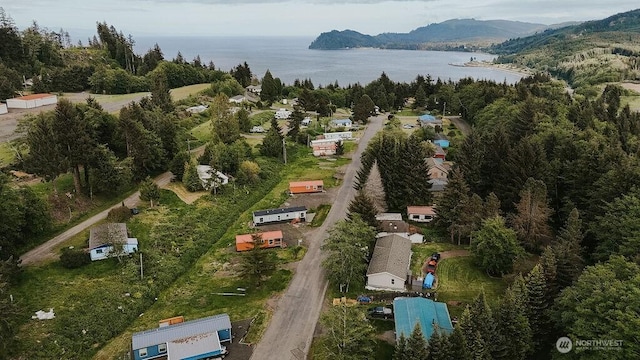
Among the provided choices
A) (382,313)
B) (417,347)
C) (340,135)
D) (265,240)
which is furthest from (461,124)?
(417,347)

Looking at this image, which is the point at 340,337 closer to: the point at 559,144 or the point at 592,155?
the point at 592,155

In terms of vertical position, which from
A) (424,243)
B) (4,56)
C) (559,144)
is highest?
(4,56)

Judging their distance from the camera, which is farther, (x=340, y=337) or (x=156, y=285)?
(x=156, y=285)

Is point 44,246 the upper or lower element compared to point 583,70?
lower

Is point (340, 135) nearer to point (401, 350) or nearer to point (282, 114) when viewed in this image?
point (282, 114)

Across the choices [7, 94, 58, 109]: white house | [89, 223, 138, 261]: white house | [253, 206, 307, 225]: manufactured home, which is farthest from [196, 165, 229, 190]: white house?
[7, 94, 58, 109]: white house

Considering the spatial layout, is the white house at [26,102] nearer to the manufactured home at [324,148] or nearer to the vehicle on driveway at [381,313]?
the manufactured home at [324,148]

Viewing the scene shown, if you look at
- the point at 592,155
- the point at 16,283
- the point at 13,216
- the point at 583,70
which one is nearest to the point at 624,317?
the point at 592,155

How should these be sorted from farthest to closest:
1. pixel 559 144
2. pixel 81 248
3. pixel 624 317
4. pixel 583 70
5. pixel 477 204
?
pixel 583 70
pixel 559 144
pixel 477 204
pixel 81 248
pixel 624 317
